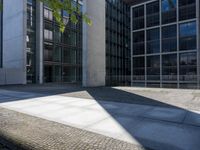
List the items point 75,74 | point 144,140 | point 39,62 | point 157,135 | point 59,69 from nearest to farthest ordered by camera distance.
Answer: point 144,140, point 157,135, point 39,62, point 59,69, point 75,74

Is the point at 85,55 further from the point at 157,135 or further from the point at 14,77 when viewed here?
the point at 157,135

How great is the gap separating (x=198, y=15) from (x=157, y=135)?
45205 mm

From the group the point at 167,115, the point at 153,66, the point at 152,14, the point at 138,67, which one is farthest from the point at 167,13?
the point at 167,115

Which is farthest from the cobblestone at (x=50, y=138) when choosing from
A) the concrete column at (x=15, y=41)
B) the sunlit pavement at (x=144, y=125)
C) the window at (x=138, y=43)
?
the window at (x=138, y=43)

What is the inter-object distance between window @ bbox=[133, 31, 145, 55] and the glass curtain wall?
27961 mm

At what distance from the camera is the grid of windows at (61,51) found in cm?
3775

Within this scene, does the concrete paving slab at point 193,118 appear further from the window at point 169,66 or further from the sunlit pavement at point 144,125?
the window at point 169,66

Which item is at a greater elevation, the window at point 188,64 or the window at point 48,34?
the window at point 48,34

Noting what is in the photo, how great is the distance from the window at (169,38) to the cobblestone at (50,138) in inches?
1755

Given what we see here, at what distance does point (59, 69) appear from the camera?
40469mm

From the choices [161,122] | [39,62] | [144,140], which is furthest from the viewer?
[39,62]

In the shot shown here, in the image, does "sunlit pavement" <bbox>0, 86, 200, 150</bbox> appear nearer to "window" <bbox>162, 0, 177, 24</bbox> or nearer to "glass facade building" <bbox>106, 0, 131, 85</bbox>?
"glass facade building" <bbox>106, 0, 131, 85</bbox>

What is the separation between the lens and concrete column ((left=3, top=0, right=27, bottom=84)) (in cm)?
3091

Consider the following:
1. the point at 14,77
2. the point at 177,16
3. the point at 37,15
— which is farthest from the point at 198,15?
the point at 14,77
